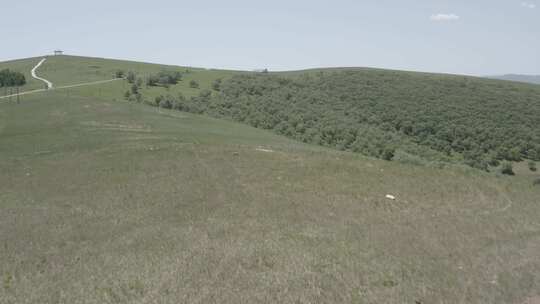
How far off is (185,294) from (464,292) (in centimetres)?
595

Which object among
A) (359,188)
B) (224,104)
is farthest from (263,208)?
(224,104)

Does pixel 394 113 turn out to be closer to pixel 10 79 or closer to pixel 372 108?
pixel 372 108

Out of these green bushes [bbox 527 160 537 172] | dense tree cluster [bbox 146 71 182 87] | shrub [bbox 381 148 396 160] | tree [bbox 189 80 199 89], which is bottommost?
green bushes [bbox 527 160 537 172]

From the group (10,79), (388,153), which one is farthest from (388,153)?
Result: (10,79)

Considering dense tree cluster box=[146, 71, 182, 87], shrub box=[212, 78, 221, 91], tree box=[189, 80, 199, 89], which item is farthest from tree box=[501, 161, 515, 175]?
dense tree cluster box=[146, 71, 182, 87]

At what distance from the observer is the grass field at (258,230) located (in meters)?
9.38

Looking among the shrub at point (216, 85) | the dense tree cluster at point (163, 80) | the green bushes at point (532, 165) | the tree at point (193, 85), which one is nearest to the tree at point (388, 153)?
the green bushes at point (532, 165)

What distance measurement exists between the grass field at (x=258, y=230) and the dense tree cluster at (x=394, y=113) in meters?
40.4

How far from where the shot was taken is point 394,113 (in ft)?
310

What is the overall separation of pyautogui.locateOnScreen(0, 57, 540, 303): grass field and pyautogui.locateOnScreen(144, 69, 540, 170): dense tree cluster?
40354 mm

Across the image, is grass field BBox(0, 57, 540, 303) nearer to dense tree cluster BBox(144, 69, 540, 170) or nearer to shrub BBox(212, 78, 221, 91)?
dense tree cluster BBox(144, 69, 540, 170)

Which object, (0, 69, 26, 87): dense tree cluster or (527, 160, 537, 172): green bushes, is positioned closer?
(527, 160, 537, 172): green bushes

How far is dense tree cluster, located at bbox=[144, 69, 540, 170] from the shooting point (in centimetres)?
7294

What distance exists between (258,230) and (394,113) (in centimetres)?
8655
